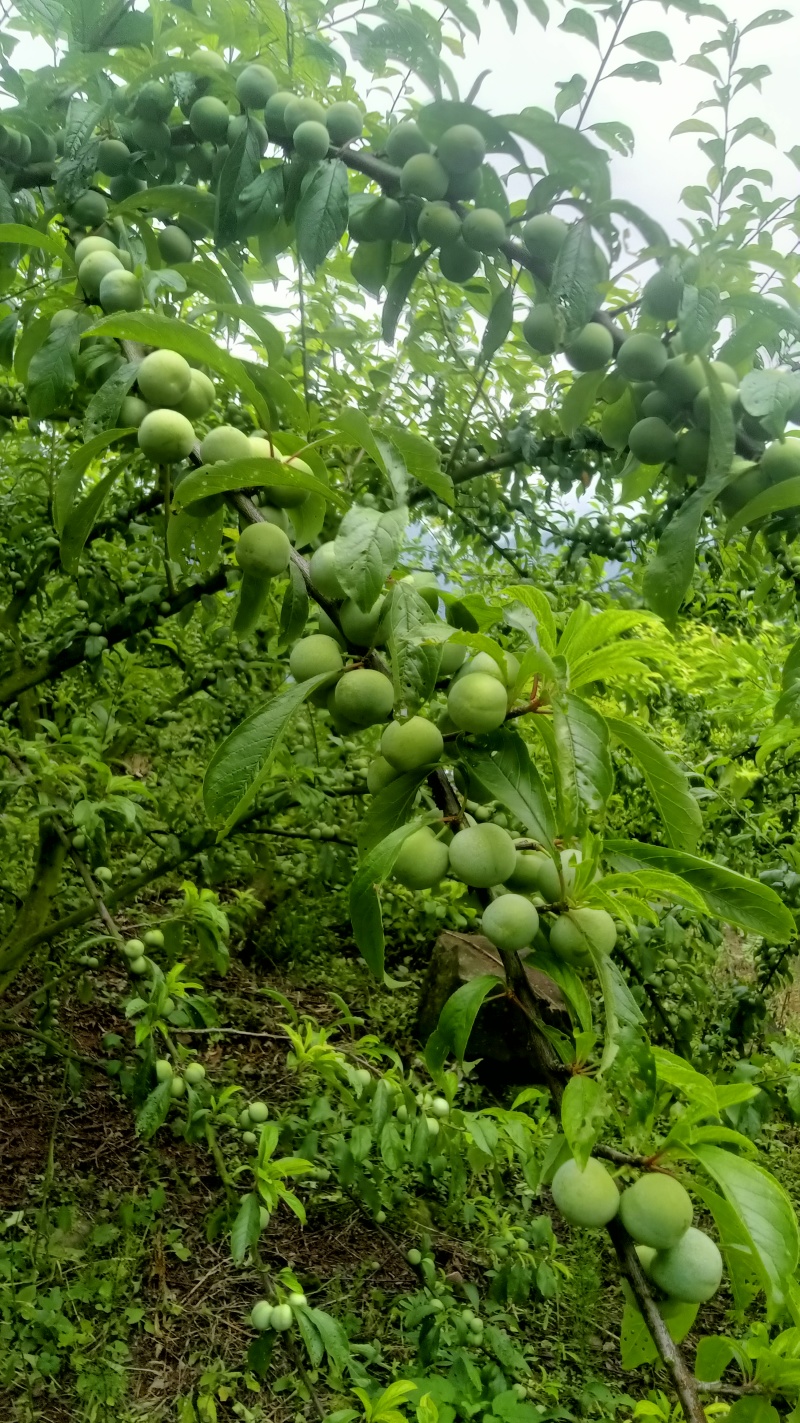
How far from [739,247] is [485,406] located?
1593mm

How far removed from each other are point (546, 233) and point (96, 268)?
2.04ft

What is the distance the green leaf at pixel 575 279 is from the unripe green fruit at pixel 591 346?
0.29 ft

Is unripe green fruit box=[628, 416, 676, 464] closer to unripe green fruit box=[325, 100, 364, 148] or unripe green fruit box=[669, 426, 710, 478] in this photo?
unripe green fruit box=[669, 426, 710, 478]

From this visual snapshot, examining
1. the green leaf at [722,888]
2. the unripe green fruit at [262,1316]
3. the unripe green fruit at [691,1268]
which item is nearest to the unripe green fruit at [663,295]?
the green leaf at [722,888]

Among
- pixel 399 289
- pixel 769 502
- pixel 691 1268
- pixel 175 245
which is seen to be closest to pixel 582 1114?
pixel 691 1268

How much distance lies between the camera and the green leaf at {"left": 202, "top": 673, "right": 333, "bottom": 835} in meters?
0.88

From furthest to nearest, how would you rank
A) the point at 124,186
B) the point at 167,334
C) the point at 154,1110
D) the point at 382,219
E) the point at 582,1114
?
the point at 154,1110, the point at 124,186, the point at 382,219, the point at 167,334, the point at 582,1114

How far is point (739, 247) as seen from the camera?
46.8 inches

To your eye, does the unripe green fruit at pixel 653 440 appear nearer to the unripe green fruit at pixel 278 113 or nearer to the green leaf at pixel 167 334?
the green leaf at pixel 167 334

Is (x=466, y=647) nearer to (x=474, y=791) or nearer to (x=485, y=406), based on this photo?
(x=474, y=791)

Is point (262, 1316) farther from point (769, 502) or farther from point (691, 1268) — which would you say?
point (769, 502)

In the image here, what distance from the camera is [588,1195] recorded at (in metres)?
0.83

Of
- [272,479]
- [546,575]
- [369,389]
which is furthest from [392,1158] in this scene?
[546,575]

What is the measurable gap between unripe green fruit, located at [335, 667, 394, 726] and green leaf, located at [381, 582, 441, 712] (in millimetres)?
46
